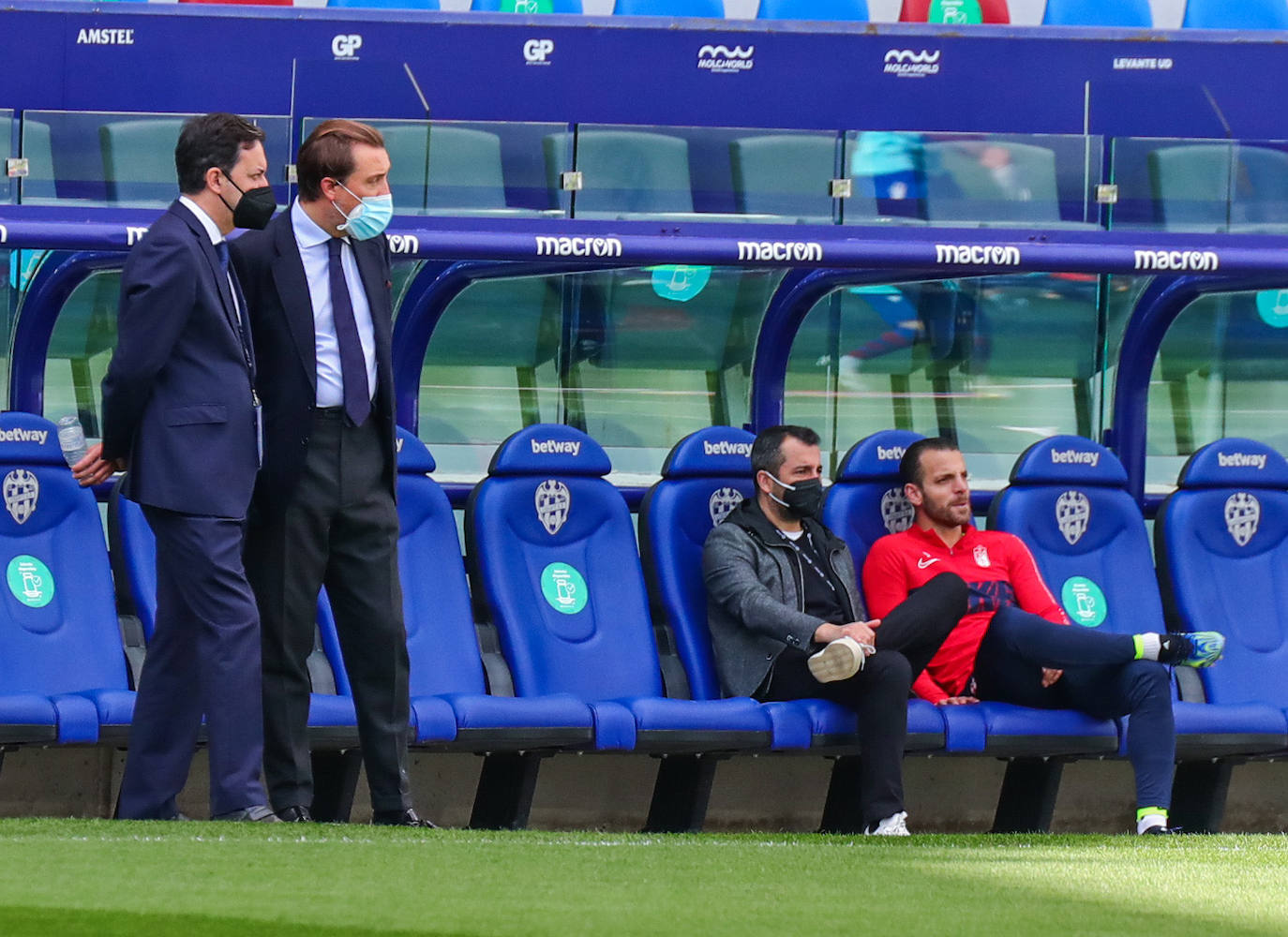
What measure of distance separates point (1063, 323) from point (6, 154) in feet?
10.6

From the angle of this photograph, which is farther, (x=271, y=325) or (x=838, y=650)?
(x=838, y=650)

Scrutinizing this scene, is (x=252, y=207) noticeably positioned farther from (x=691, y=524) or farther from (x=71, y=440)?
(x=691, y=524)

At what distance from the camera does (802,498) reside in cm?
583

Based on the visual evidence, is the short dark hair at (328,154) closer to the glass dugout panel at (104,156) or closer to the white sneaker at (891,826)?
the glass dugout panel at (104,156)

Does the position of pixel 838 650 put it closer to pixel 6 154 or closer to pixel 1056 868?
pixel 1056 868

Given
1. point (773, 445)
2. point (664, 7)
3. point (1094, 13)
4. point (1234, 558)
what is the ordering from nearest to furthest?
point (773, 445), point (1234, 558), point (664, 7), point (1094, 13)

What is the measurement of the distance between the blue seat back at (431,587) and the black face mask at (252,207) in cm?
154

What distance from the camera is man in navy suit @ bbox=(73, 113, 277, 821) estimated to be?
4.26 m

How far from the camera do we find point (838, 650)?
210 inches

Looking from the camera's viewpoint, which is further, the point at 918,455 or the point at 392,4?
the point at 392,4

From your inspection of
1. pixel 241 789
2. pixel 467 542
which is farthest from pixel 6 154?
pixel 241 789

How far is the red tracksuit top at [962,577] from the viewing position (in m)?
5.84

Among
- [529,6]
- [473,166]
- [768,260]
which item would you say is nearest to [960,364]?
[768,260]

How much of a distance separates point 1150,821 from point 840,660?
2.90 feet
